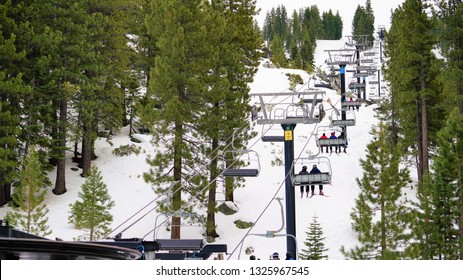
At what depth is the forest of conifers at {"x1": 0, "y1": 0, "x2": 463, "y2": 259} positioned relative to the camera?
21.2 m

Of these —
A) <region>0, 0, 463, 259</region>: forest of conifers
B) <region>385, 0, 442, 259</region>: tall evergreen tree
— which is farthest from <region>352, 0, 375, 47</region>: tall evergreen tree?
<region>0, 0, 463, 259</region>: forest of conifers

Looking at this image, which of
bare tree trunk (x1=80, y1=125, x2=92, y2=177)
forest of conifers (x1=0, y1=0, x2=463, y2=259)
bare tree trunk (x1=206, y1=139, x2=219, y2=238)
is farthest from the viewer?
bare tree trunk (x1=80, y1=125, x2=92, y2=177)

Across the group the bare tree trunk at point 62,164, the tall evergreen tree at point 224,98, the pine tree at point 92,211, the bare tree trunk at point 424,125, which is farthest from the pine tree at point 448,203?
the bare tree trunk at point 62,164

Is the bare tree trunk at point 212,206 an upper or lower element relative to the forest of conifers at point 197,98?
lower

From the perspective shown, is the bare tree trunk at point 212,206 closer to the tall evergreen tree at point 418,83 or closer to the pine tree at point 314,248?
the pine tree at point 314,248

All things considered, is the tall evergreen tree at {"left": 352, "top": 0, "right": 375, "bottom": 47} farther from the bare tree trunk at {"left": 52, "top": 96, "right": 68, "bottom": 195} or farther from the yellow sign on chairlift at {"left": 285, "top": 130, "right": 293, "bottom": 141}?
the yellow sign on chairlift at {"left": 285, "top": 130, "right": 293, "bottom": 141}

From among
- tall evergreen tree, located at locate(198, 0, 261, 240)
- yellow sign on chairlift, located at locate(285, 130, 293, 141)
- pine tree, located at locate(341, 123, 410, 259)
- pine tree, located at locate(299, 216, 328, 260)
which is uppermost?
tall evergreen tree, located at locate(198, 0, 261, 240)

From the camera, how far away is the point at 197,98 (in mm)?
24844

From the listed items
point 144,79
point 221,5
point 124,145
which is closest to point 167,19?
point 221,5

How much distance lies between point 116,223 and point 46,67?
910cm

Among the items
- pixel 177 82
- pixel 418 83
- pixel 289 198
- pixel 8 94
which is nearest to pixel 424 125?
pixel 418 83

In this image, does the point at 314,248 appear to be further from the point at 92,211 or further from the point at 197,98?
the point at 92,211

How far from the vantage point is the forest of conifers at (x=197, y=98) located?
21.2 metres

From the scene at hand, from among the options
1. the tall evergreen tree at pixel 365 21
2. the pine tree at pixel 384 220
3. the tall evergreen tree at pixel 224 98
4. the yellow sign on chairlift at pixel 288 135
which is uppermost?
the tall evergreen tree at pixel 365 21
